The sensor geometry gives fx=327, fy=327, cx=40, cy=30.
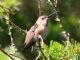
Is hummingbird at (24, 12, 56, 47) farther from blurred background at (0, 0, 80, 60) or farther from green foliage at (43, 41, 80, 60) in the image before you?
green foliage at (43, 41, 80, 60)

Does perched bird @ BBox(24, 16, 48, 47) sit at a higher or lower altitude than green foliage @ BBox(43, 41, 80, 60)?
higher

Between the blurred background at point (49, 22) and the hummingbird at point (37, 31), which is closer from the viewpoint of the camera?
the blurred background at point (49, 22)

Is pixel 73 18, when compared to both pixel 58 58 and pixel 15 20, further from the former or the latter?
pixel 58 58

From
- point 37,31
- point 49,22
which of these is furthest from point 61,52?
point 49,22

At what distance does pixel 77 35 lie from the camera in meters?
4.23

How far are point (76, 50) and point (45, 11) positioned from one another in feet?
7.62

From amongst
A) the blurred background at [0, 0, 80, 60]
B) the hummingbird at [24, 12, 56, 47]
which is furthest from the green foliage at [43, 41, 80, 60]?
the hummingbird at [24, 12, 56, 47]

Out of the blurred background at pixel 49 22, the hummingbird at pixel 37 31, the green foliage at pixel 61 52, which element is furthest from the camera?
the hummingbird at pixel 37 31

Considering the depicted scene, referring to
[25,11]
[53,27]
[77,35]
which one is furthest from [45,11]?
[25,11]

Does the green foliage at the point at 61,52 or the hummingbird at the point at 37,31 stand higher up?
the hummingbird at the point at 37,31

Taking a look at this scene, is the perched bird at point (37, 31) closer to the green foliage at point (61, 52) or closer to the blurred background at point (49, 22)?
the blurred background at point (49, 22)

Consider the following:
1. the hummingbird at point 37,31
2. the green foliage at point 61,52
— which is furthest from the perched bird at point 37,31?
the green foliage at point 61,52

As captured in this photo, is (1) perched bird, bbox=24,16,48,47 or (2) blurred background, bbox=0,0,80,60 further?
(1) perched bird, bbox=24,16,48,47

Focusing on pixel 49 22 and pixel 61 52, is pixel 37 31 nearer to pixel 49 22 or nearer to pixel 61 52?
pixel 49 22
